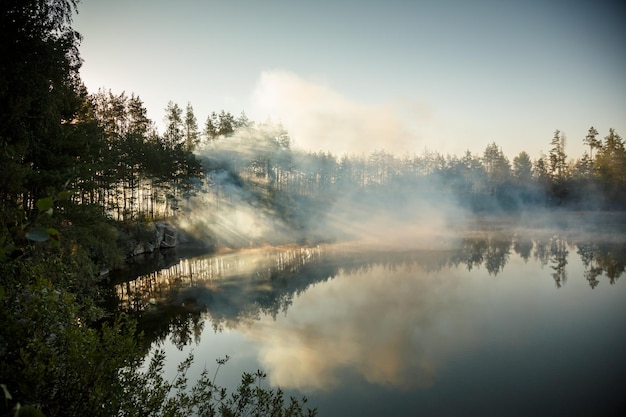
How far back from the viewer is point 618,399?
1196 centimetres

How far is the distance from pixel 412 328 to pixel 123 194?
43260 millimetres

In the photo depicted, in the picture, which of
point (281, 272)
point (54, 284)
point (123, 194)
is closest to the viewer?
point (54, 284)

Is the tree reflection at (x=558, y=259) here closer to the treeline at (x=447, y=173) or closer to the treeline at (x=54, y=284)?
the treeline at (x=54, y=284)

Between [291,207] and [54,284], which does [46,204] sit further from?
[291,207]

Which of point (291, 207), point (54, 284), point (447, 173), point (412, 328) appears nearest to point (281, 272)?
point (412, 328)

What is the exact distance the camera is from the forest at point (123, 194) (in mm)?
5082

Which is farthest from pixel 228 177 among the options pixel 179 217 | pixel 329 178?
pixel 329 178

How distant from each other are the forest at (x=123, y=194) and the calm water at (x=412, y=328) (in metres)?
2.69

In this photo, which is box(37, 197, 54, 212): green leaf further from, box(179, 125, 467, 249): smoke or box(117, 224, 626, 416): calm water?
box(179, 125, 467, 249): smoke

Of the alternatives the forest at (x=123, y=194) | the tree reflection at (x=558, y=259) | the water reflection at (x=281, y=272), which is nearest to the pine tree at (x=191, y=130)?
the forest at (x=123, y=194)

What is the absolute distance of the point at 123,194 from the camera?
44812 mm

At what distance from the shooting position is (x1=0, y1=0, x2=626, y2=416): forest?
16.7ft

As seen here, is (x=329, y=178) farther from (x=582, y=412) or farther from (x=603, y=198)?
(x=582, y=412)

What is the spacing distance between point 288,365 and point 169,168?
41.7 metres
